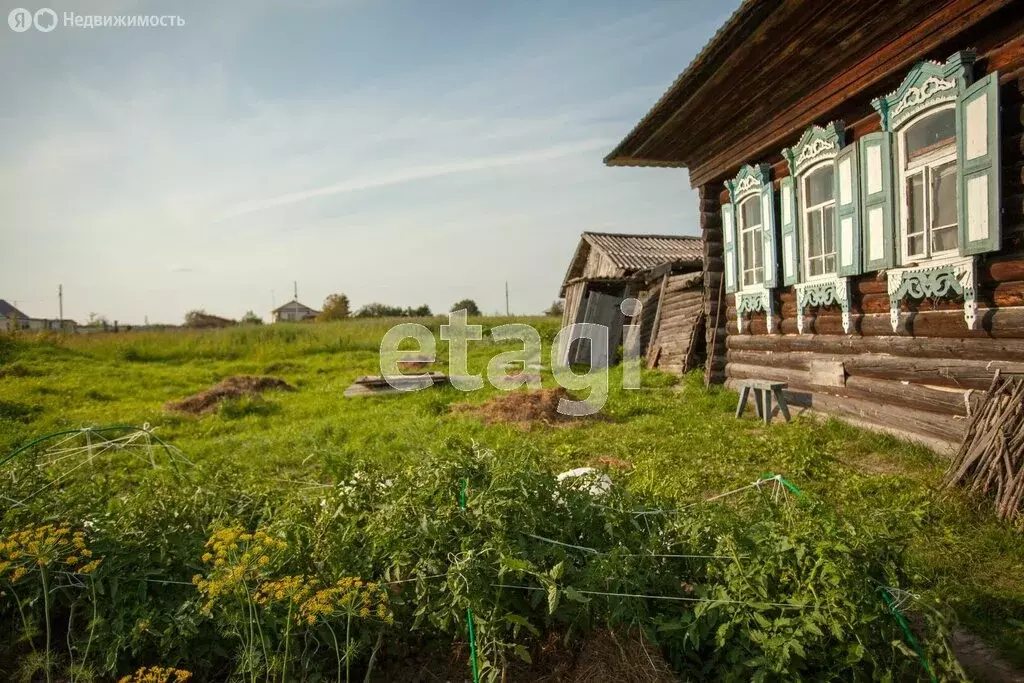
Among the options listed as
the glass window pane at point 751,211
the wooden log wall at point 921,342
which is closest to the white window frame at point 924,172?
the wooden log wall at point 921,342

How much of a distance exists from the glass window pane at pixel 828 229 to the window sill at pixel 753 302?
1206mm

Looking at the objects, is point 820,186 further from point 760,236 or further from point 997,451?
point 997,451

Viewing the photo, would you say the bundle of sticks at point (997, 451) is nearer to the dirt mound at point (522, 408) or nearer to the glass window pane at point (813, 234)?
the glass window pane at point (813, 234)

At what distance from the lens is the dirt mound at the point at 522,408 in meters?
8.53

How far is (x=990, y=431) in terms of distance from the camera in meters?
4.27

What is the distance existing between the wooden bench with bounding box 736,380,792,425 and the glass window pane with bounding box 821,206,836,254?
1.71m

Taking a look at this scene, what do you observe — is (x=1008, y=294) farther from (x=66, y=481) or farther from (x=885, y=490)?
(x=66, y=481)

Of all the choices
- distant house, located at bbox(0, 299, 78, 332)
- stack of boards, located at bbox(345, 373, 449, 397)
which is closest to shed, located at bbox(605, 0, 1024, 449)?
stack of boards, located at bbox(345, 373, 449, 397)

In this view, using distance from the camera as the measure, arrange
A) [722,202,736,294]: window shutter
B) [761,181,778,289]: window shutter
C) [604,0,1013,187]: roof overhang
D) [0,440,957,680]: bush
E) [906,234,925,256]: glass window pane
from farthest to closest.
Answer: [722,202,736,294]: window shutter → [761,181,778,289]: window shutter → [906,234,925,256]: glass window pane → [604,0,1013,187]: roof overhang → [0,440,957,680]: bush

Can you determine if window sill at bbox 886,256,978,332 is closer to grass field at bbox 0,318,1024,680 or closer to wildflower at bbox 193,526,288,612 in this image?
grass field at bbox 0,318,1024,680

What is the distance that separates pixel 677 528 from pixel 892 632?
0.90 metres

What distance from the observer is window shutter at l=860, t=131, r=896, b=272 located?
5.82 meters

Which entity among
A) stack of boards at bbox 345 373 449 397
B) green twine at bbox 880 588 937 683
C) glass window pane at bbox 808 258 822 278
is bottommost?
green twine at bbox 880 588 937 683

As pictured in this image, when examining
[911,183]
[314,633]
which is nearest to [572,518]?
[314,633]
